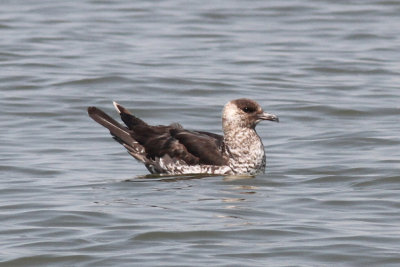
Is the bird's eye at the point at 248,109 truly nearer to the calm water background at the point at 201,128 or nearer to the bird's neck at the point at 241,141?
the bird's neck at the point at 241,141

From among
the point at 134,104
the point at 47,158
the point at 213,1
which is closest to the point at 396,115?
the point at 134,104

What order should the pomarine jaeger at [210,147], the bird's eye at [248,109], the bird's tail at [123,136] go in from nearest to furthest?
the pomarine jaeger at [210,147] < the bird's eye at [248,109] < the bird's tail at [123,136]

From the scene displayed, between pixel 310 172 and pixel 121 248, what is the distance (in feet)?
12.8

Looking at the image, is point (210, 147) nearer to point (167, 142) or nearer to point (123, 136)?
point (167, 142)

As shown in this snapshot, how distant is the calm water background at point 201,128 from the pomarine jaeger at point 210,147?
0.71ft

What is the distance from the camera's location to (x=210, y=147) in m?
13.3

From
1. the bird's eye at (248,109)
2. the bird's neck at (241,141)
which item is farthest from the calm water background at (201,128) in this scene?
the bird's eye at (248,109)

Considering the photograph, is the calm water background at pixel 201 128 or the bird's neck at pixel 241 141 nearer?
the calm water background at pixel 201 128

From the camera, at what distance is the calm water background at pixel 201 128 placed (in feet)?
33.8

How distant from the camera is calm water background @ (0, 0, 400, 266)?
10.3 meters

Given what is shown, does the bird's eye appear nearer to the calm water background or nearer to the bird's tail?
the calm water background

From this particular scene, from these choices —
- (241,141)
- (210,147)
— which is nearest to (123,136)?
(210,147)

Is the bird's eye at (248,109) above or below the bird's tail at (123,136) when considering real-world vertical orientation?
above

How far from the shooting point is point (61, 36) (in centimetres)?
2344
